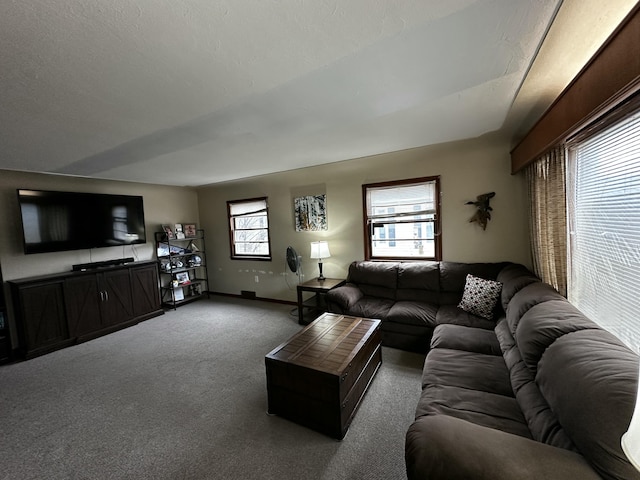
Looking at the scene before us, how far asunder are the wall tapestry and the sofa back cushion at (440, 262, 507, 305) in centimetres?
200

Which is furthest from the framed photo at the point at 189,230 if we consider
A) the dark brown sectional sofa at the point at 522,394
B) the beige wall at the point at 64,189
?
the dark brown sectional sofa at the point at 522,394

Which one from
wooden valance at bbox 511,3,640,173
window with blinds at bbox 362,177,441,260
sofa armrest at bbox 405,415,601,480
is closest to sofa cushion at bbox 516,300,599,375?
sofa armrest at bbox 405,415,601,480

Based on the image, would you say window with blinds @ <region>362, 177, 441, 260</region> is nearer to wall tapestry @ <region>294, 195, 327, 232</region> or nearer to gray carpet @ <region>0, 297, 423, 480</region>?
wall tapestry @ <region>294, 195, 327, 232</region>

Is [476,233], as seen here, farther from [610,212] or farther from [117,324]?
[117,324]

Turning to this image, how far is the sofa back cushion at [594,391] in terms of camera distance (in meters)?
0.82

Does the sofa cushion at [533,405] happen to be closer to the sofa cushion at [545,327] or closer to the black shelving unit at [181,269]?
the sofa cushion at [545,327]

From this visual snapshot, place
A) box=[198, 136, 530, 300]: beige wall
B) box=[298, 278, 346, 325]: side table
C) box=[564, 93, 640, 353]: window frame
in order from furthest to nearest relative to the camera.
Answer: box=[298, 278, 346, 325]: side table → box=[198, 136, 530, 300]: beige wall → box=[564, 93, 640, 353]: window frame

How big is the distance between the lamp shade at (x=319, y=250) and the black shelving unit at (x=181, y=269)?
2732 mm

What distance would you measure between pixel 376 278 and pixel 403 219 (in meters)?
0.97

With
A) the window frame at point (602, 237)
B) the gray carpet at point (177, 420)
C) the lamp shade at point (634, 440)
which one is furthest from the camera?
the gray carpet at point (177, 420)

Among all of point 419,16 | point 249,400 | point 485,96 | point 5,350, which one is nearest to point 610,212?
point 485,96

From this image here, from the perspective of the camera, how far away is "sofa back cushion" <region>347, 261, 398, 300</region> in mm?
3447

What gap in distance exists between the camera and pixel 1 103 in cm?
158

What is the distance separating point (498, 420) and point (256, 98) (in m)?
2.33
